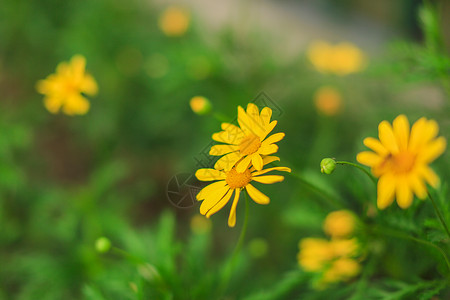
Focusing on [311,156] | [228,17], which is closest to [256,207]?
[311,156]

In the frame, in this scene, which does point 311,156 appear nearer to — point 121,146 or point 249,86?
point 249,86

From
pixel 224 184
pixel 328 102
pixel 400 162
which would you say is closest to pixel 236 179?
pixel 224 184

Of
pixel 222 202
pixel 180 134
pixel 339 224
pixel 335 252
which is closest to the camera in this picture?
pixel 222 202

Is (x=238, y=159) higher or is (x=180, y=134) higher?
(x=180, y=134)

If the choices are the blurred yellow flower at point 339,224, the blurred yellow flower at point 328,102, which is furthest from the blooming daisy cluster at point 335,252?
the blurred yellow flower at point 328,102

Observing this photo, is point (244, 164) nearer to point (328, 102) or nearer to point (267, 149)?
point (267, 149)

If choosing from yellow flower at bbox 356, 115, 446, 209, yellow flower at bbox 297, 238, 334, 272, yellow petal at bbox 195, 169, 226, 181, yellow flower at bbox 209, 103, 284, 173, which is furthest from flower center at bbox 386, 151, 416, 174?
yellow flower at bbox 297, 238, 334, 272

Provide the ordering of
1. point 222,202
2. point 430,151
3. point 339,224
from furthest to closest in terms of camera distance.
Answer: point 339,224
point 222,202
point 430,151

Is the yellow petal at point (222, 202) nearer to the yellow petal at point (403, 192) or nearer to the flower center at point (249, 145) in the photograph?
the flower center at point (249, 145)
